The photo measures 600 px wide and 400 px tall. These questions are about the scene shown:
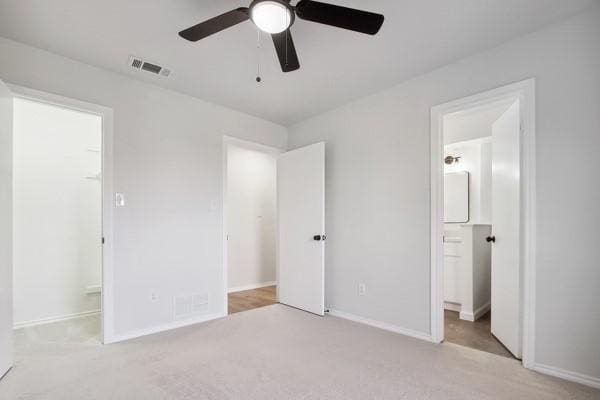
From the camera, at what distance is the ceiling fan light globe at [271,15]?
152 cm

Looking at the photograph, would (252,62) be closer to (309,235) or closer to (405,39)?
(405,39)

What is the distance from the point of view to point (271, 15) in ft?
5.14

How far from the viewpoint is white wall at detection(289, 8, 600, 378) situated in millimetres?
Result: 2059

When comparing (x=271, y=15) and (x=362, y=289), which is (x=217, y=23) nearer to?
(x=271, y=15)

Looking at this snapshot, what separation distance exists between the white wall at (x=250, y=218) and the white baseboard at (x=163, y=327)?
150cm

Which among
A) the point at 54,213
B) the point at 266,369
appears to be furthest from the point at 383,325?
the point at 54,213

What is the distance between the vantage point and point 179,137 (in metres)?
3.31

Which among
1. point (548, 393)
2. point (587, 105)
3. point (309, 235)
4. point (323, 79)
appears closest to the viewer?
point (548, 393)

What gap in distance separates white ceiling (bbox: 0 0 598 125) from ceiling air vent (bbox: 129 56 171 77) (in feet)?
0.20

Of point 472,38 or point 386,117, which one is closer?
point 472,38

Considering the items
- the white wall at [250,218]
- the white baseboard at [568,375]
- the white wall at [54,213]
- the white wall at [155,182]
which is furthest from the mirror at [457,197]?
the white wall at [54,213]

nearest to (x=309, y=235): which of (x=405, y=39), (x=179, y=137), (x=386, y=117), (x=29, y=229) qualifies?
(x=386, y=117)

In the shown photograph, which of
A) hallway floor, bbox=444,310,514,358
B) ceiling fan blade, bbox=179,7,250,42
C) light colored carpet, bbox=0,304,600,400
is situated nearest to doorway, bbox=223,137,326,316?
light colored carpet, bbox=0,304,600,400

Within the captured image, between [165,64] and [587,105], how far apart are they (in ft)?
10.7
